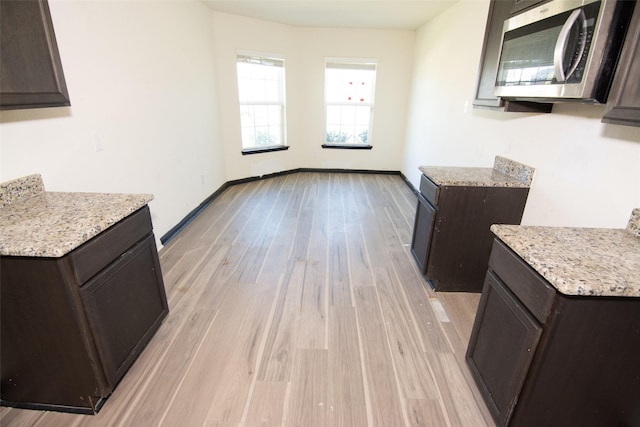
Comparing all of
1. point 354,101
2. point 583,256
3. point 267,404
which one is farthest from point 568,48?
point 354,101

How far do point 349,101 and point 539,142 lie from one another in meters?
4.11

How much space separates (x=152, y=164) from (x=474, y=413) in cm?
303

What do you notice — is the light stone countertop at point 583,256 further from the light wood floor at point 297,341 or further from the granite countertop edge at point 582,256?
the light wood floor at point 297,341

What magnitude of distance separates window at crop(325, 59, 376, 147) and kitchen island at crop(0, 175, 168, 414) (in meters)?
4.67

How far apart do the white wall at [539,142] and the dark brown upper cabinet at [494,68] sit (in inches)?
5.4

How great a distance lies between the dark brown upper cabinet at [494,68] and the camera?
2058mm

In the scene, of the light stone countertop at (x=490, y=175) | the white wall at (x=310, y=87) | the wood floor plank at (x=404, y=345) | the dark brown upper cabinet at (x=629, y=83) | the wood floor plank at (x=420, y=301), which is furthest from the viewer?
the white wall at (x=310, y=87)

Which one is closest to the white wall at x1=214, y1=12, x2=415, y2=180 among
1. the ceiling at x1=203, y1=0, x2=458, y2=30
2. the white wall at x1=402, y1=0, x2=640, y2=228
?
the ceiling at x1=203, y1=0, x2=458, y2=30

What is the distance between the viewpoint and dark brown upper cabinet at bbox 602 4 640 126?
1.19 meters

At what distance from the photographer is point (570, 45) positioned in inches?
56.0

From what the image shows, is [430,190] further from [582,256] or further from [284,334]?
[284,334]

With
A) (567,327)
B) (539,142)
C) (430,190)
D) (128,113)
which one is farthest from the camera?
(128,113)

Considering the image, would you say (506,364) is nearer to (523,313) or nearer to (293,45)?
(523,313)

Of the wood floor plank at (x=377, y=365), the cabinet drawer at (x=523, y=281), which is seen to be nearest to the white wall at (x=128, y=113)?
the wood floor plank at (x=377, y=365)
